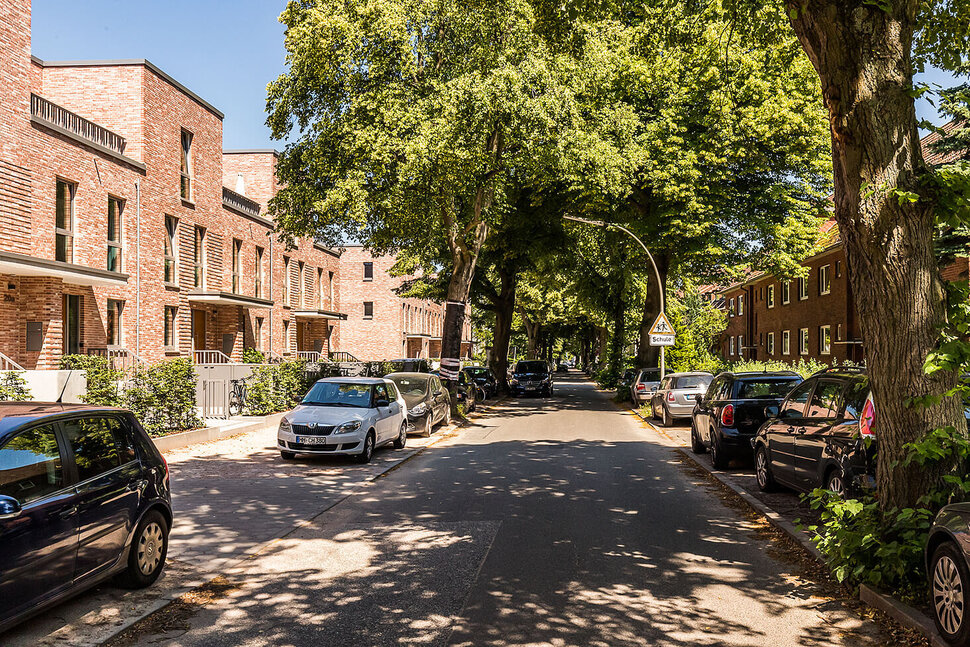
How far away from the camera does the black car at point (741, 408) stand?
42.7 ft

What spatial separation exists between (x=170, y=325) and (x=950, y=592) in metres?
27.4

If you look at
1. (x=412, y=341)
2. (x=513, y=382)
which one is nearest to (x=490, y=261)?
(x=513, y=382)

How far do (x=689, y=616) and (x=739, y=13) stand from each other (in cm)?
760

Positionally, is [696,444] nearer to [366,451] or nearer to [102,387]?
[366,451]

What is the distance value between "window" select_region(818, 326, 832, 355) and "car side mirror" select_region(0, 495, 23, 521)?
3520 cm

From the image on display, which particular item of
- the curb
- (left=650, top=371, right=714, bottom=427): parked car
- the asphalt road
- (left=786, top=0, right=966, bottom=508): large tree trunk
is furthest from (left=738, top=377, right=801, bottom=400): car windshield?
(left=650, top=371, right=714, bottom=427): parked car

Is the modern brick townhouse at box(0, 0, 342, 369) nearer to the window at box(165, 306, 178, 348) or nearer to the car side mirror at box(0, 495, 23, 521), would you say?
the window at box(165, 306, 178, 348)

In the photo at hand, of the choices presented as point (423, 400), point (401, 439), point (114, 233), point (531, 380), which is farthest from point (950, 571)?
point (531, 380)

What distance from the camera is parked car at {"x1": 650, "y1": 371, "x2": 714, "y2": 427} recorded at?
21.2m

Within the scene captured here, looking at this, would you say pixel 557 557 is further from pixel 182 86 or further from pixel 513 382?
pixel 513 382

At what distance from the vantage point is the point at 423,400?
19.5m

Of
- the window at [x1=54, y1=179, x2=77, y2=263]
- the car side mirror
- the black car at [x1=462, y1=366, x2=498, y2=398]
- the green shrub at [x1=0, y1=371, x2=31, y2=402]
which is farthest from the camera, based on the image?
the black car at [x1=462, y1=366, x2=498, y2=398]

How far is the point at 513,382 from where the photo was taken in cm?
4041

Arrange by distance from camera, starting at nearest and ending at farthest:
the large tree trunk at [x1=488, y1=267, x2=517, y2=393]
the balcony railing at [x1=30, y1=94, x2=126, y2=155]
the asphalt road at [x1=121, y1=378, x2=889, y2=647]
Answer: the asphalt road at [x1=121, y1=378, x2=889, y2=647] → the balcony railing at [x1=30, y1=94, x2=126, y2=155] → the large tree trunk at [x1=488, y1=267, x2=517, y2=393]
